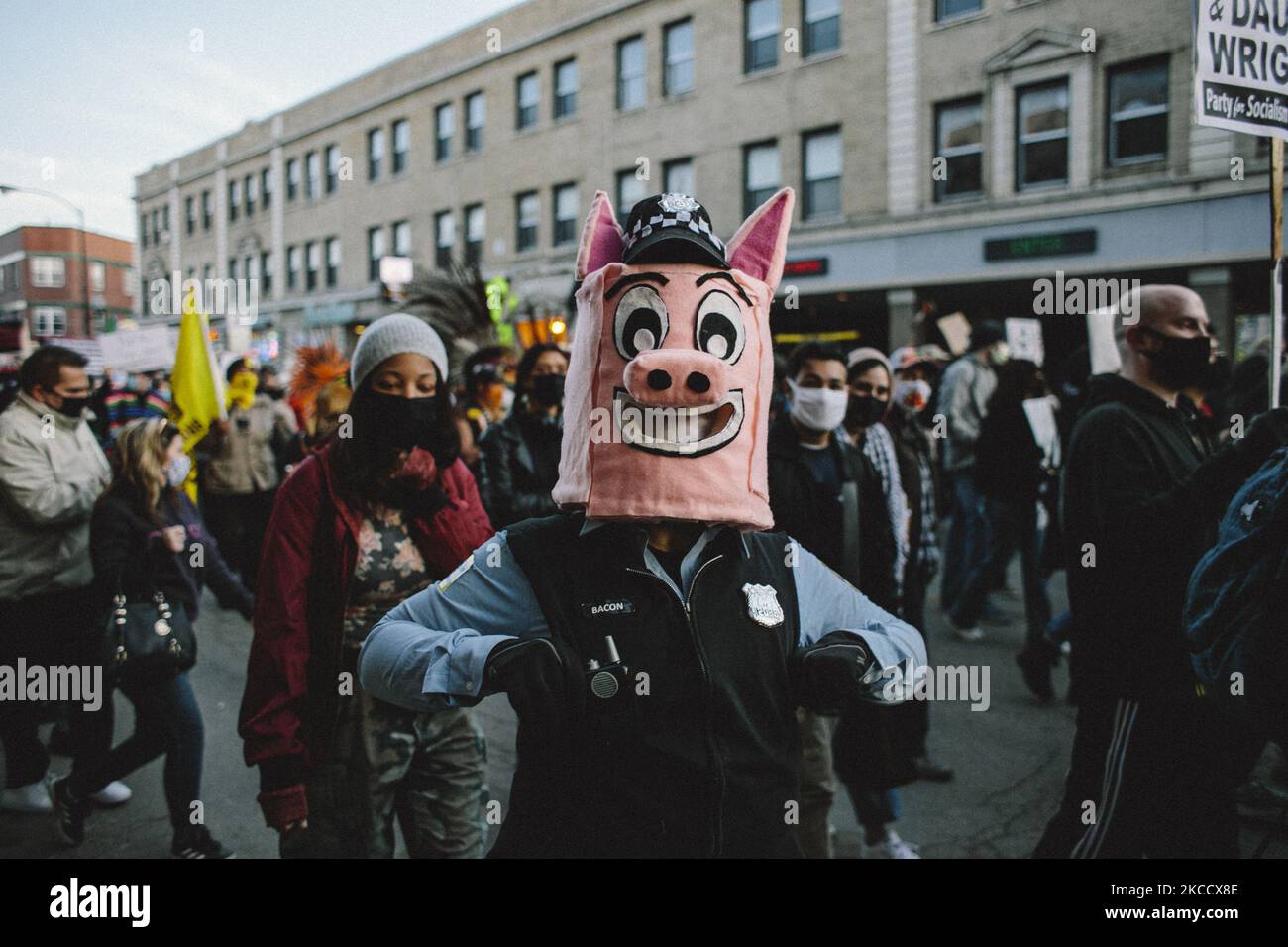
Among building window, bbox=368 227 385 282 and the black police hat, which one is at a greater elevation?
building window, bbox=368 227 385 282

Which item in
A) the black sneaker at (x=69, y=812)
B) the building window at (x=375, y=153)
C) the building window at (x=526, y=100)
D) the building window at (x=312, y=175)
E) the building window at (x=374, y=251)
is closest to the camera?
the black sneaker at (x=69, y=812)

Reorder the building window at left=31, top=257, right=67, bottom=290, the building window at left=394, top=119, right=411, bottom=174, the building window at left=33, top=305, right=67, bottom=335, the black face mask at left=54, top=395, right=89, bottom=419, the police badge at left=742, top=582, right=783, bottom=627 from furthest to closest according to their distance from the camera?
the building window at left=394, top=119, right=411, bottom=174 → the building window at left=33, top=305, right=67, bottom=335 → the building window at left=31, top=257, right=67, bottom=290 → the black face mask at left=54, top=395, right=89, bottom=419 → the police badge at left=742, top=582, right=783, bottom=627

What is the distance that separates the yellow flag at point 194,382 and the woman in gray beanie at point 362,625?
422 centimetres

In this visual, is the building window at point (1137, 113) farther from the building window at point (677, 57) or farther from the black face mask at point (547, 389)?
the black face mask at point (547, 389)

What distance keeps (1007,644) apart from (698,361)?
19.8 ft

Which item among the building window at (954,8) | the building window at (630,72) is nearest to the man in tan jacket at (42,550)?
the building window at (954,8)

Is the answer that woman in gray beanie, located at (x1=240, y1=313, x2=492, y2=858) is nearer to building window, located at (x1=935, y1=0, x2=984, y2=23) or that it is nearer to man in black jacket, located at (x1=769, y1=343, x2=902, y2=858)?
man in black jacket, located at (x1=769, y1=343, x2=902, y2=858)

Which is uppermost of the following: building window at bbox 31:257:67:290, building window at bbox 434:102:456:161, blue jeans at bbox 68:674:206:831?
building window at bbox 434:102:456:161

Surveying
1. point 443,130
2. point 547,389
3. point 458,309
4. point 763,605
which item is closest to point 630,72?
point 443,130

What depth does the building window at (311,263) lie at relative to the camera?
30.4 metres

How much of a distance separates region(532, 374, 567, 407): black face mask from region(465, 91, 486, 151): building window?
70.7ft

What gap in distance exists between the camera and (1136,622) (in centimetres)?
300

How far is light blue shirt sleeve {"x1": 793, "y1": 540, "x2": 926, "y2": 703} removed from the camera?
6.08 feet

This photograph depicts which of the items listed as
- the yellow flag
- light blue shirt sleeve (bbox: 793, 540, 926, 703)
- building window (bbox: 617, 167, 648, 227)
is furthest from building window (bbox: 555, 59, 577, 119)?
light blue shirt sleeve (bbox: 793, 540, 926, 703)
